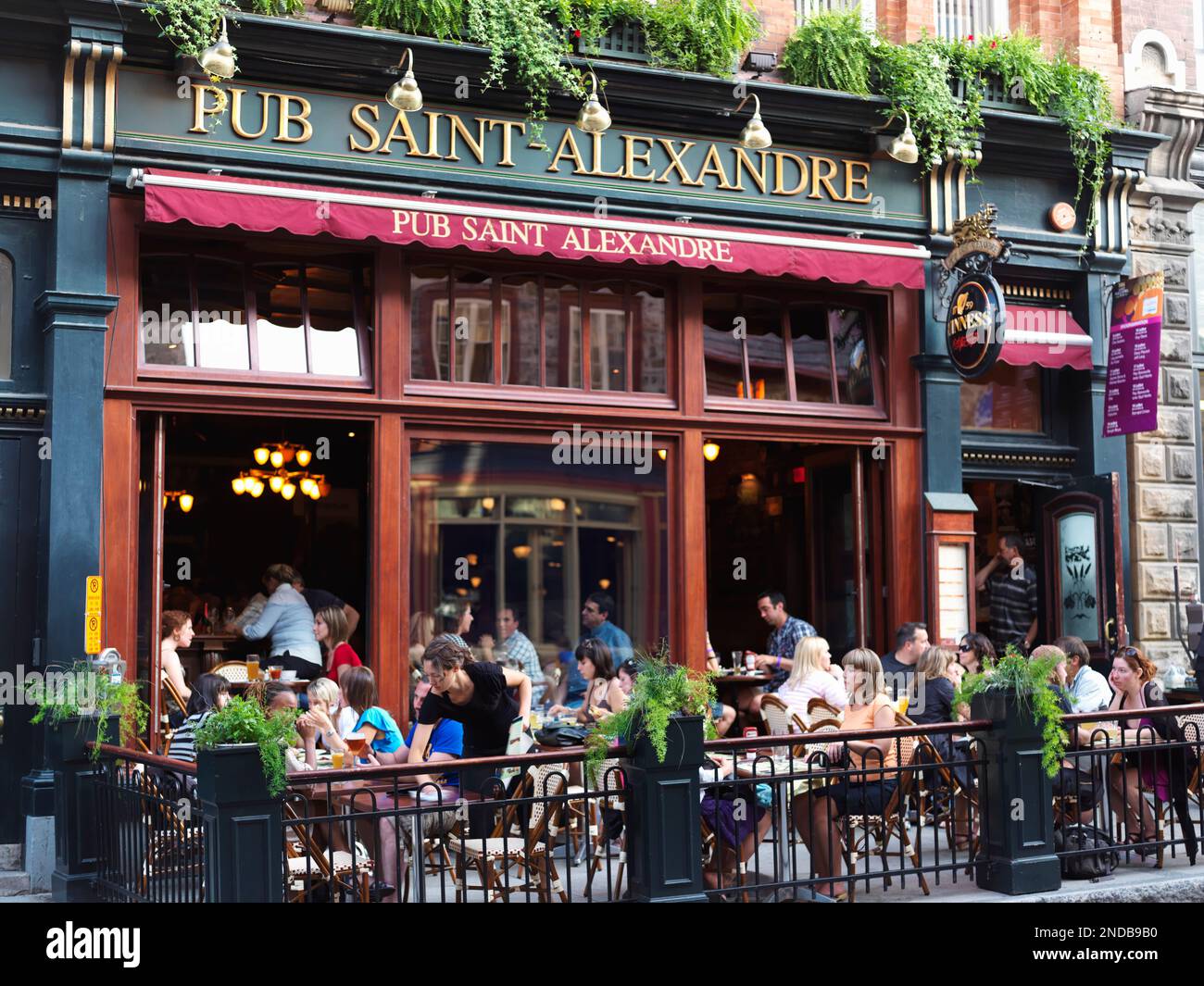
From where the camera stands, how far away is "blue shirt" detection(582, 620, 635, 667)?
11.6 metres

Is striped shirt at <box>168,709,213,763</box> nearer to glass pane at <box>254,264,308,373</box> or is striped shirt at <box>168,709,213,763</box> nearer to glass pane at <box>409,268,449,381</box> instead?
glass pane at <box>254,264,308,373</box>

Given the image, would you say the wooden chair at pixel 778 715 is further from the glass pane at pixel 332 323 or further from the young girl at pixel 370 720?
the glass pane at pixel 332 323

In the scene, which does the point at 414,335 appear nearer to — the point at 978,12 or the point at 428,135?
the point at 428,135

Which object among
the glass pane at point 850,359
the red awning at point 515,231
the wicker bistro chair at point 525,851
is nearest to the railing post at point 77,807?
the wicker bistro chair at point 525,851

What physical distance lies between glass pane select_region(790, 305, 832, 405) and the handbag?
15.7 feet

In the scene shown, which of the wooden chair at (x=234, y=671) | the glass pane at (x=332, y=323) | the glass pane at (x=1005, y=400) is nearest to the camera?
the glass pane at (x=332, y=323)

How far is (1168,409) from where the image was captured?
1338cm

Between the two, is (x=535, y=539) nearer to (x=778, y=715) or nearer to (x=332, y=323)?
(x=332, y=323)

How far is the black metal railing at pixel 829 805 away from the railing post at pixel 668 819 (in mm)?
245

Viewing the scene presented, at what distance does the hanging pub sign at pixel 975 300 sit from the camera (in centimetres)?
1172

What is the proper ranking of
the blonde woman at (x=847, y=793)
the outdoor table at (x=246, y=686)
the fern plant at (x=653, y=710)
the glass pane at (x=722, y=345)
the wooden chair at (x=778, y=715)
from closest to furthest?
the fern plant at (x=653, y=710), the blonde woman at (x=847, y=793), the wooden chair at (x=778, y=715), the outdoor table at (x=246, y=686), the glass pane at (x=722, y=345)

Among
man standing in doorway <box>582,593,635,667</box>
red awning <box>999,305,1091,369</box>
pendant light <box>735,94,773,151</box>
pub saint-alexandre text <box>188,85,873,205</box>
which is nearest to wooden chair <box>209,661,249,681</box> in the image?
man standing in doorway <box>582,593,635,667</box>

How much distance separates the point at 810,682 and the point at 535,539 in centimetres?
270
